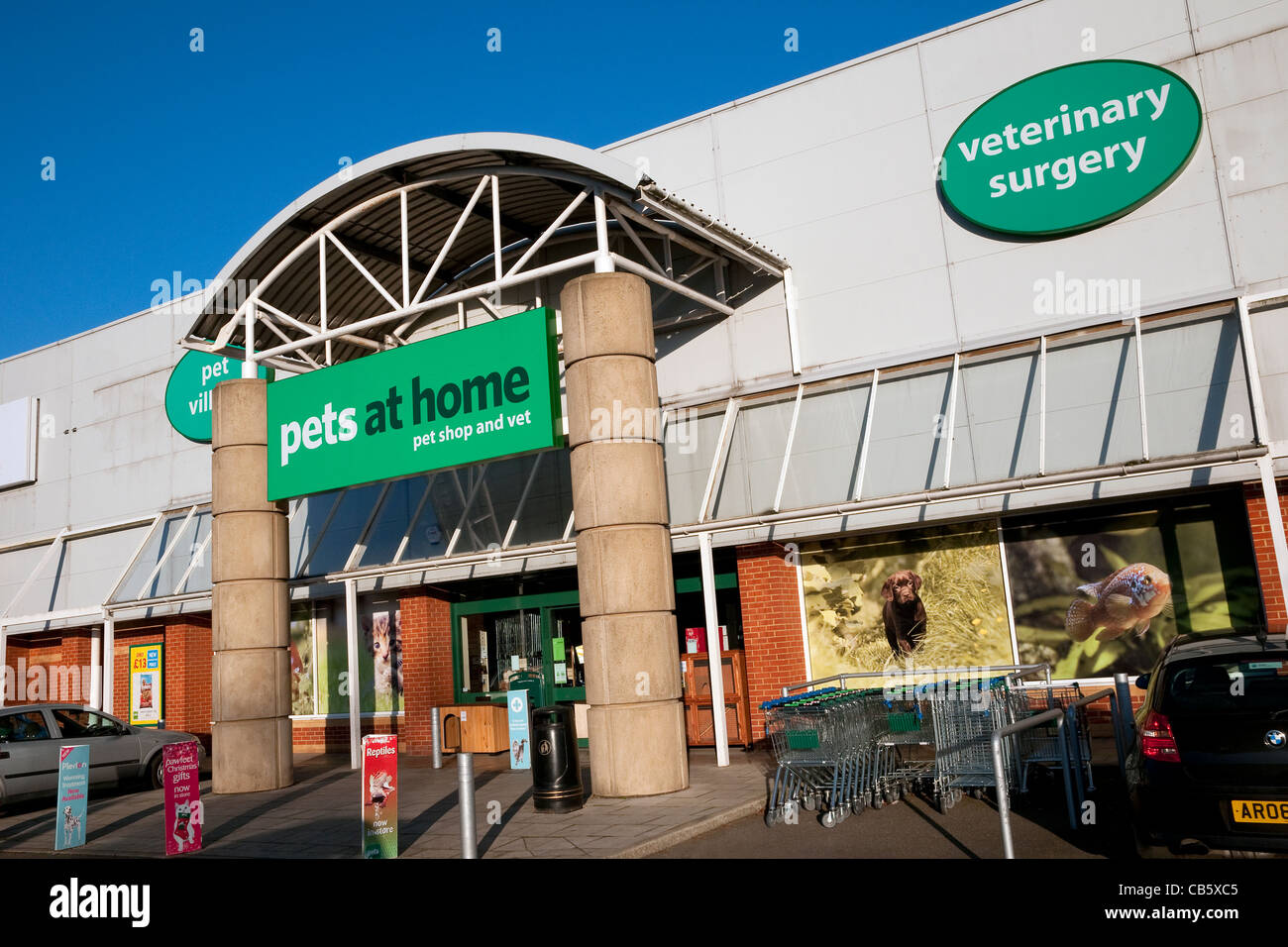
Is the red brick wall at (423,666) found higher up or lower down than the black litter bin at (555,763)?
higher up

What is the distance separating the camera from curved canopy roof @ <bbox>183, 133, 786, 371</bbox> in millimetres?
14117

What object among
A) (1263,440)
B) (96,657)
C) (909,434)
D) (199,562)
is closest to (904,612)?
(909,434)

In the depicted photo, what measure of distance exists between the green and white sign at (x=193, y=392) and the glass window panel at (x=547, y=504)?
28.4ft

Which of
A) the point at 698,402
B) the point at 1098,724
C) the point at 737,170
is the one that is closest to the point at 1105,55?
the point at 737,170

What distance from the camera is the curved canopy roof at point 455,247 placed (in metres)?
14.1

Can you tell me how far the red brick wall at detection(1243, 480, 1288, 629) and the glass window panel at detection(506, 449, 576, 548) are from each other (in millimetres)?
10185

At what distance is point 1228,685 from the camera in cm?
708

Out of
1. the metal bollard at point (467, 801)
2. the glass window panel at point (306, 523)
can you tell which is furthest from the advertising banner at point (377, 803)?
the glass window panel at point (306, 523)

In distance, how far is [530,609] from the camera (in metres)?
18.5

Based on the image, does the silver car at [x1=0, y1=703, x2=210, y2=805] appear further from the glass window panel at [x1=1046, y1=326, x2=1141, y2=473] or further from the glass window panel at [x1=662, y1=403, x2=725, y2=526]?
the glass window panel at [x1=1046, y1=326, x2=1141, y2=473]

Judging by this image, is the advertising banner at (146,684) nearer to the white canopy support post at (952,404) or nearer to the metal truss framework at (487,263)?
the metal truss framework at (487,263)

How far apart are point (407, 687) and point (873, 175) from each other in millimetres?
11899

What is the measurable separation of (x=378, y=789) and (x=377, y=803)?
121 mm

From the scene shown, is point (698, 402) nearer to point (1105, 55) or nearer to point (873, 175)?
point (873, 175)
